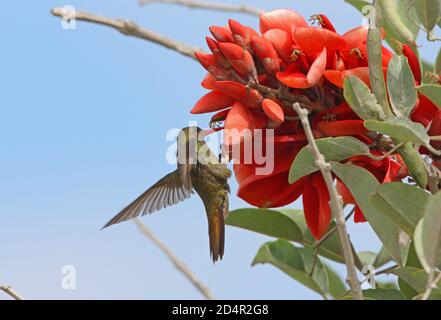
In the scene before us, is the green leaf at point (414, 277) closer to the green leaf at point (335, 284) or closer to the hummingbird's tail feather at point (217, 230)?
the green leaf at point (335, 284)

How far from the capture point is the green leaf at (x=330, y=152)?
5.44 ft

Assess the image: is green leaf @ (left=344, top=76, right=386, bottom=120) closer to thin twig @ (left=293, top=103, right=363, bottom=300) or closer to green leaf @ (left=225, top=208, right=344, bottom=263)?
thin twig @ (left=293, top=103, right=363, bottom=300)

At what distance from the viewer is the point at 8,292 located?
5.76 feet

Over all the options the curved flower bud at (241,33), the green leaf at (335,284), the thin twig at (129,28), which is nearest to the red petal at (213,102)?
the curved flower bud at (241,33)

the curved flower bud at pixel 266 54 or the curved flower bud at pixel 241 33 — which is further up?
the curved flower bud at pixel 241 33

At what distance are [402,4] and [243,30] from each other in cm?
33

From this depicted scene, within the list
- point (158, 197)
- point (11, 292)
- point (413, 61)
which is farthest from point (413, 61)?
point (158, 197)

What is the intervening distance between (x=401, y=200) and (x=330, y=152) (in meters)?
0.16

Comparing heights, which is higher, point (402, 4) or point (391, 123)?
point (402, 4)

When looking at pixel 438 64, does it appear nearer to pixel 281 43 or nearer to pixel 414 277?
pixel 281 43

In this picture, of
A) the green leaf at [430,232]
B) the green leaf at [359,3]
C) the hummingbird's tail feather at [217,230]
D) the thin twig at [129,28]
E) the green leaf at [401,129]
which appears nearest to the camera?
the green leaf at [430,232]
